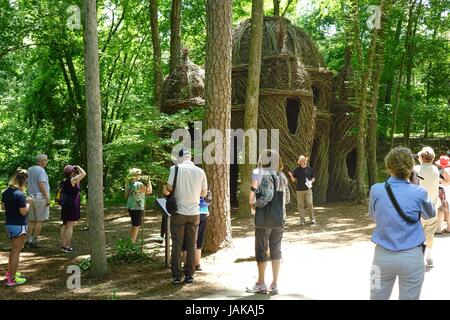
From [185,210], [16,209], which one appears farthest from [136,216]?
[185,210]

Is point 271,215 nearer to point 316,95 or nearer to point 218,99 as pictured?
point 218,99

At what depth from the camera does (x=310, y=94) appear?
690 inches

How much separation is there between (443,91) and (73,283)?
76.8 feet

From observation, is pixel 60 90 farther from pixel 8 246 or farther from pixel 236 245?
pixel 236 245

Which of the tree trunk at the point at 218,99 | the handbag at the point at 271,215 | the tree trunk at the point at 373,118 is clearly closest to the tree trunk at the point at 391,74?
the tree trunk at the point at 373,118

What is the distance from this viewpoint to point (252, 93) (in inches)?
555

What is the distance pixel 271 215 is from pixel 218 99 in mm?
3504

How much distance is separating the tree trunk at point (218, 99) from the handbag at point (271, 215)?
2.82 meters

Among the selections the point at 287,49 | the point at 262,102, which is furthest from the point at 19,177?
the point at 287,49

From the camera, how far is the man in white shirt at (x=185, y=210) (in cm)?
664

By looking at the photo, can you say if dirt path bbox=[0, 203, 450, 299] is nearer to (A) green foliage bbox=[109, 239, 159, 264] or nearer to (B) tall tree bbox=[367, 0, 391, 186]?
(A) green foliage bbox=[109, 239, 159, 264]

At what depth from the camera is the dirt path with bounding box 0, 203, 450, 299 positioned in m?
6.30

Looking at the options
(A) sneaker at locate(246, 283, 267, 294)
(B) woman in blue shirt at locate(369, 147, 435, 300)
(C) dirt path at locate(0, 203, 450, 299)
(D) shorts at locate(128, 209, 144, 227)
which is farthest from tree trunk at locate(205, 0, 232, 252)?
(B) woman in blue shirt at locate(369, 147, 435, 300)

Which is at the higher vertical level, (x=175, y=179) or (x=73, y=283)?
(x=175, y=179)
